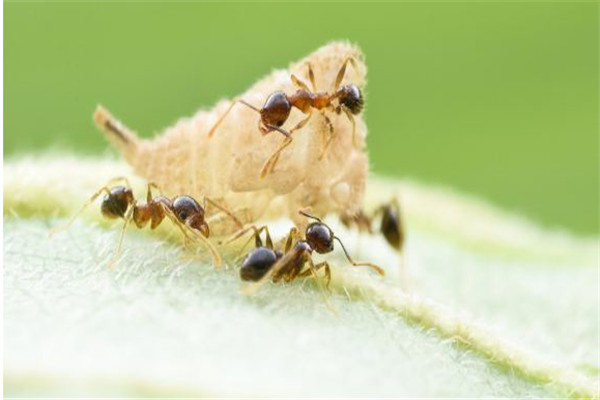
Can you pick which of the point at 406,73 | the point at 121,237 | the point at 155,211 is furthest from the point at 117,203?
the point at 406,73

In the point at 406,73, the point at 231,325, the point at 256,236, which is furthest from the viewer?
the point at 406,73

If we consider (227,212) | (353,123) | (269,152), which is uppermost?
(353,123)

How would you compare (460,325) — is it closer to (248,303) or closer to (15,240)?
(248,303)

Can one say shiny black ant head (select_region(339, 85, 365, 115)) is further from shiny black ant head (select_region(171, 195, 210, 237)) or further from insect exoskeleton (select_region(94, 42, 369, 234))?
shiny black ant head (select_region(171, 195, 210, 237))

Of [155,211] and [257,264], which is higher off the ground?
[155,211]

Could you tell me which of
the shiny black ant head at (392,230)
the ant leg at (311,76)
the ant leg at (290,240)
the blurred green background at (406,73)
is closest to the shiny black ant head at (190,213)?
the ant leg at (290,240)

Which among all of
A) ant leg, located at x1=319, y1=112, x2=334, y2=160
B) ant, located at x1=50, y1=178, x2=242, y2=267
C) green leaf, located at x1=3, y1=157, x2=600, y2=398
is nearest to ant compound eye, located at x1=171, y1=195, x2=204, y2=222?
ant, located at x1=50, y1=178, x2=242, y2=267

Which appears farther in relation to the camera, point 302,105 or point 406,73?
point 406,73

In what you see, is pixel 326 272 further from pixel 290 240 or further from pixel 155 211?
pixel 155 211
